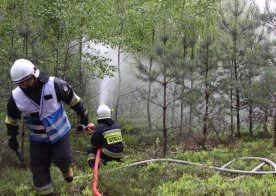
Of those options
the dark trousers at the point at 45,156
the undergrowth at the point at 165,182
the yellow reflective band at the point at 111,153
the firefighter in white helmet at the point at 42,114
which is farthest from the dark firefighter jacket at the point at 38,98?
the yellow reflective band at the point at 111,153

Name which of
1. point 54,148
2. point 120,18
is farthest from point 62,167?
point 120,18

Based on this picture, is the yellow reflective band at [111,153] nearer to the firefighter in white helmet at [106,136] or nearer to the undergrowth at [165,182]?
the firefighter in white helmet at [106,136]

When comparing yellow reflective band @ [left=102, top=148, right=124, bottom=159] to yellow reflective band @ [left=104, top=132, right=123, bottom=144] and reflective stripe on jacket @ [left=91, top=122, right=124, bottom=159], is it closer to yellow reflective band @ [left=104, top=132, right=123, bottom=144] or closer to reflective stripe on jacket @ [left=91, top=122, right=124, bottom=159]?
reflective stripe on jacket @ [left=91, top=122, right=124, bottom=159]

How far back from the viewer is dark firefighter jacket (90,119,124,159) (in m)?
8.22

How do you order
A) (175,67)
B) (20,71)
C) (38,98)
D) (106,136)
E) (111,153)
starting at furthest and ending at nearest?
1. (175,67)
2. (111,153)
3. (106,136)
4. (38,98)
5. (20,71)

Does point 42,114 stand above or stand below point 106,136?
above

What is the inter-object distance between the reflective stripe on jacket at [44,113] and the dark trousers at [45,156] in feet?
0.34

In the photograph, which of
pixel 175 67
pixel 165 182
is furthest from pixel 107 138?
pixel 175 67

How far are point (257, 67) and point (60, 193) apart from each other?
11349 mm

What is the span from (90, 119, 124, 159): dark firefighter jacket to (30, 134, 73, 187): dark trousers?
3049mm

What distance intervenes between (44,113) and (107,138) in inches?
138

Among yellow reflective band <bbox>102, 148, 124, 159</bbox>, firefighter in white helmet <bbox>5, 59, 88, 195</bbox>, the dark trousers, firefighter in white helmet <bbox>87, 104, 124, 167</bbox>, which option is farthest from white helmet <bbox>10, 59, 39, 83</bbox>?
yellow reflective band <bbox>102, 148, 124, 159</bbox>

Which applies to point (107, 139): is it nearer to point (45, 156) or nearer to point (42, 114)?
point (45, 156)

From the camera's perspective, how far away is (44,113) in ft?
15.8
